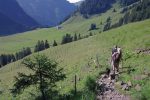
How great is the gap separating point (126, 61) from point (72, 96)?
940cm

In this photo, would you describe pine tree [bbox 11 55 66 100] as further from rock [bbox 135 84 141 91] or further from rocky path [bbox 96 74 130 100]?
rock [bbox 135 84 141 91]

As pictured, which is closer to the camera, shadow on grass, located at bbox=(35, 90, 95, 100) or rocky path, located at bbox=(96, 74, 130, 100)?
rocky path, located at bbox=(96, 74, 130, 100)

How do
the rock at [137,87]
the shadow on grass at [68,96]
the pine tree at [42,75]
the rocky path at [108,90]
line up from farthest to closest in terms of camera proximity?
the pine tree at [42,75] < the shadow on grass at [68,96] < the rocky path at [108,90] < the rock at [137,87]

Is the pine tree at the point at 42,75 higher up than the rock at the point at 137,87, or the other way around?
the pine tree at the point at 42,75

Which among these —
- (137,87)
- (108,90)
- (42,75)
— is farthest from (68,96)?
(137,87)

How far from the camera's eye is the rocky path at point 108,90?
2897 cm

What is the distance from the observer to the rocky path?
95.1 ft

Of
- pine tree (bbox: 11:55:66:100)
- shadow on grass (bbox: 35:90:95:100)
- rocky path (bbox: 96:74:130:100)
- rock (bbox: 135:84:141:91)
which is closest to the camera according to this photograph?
rock (bbox: 135:84:141:91)

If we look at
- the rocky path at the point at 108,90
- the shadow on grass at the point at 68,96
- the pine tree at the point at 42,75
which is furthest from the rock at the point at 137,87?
the pine tree at the point at 42,75

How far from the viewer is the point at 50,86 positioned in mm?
38031

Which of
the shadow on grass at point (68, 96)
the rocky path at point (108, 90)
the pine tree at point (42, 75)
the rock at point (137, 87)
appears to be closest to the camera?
the rock at point (137, 87)

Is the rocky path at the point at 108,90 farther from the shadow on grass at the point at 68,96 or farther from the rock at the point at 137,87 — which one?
the shadow on grass at the point at 68,96

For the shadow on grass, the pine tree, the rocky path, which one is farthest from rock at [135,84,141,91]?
the pine tree

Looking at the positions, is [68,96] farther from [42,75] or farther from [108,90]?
[108,90]
